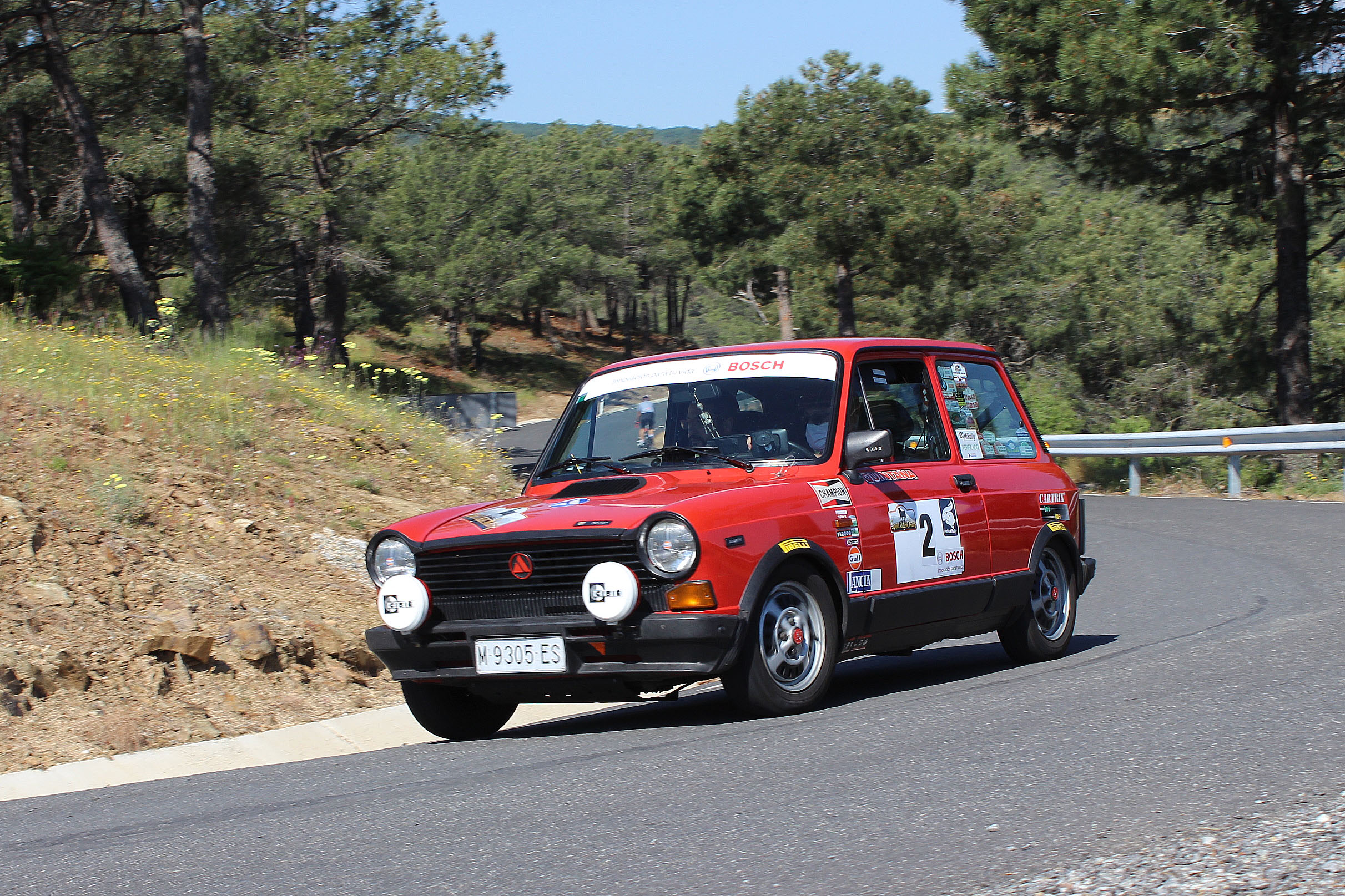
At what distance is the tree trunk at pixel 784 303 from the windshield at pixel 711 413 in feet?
118

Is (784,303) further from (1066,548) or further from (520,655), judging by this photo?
(520,655)

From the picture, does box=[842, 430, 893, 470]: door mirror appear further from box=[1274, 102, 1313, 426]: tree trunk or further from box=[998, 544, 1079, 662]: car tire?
box=[1274, 102, 1313, 426]: tree trunk

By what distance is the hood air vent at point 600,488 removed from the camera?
6.36 m

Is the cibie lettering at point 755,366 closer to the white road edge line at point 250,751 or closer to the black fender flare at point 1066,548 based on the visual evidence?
the white road edge line at point 250,751

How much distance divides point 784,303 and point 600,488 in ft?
138

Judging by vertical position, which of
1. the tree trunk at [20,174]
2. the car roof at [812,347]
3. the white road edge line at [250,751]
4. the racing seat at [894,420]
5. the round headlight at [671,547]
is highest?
the tree trunk at [20,174]

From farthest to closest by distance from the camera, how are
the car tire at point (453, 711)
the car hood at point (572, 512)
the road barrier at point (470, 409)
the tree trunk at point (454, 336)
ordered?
1. the tree trunk at point (454, 336)
2. the road barrier at point (470, 409)
3. the car tire at point (453, 711)
4. the car hood at point (572, 512)

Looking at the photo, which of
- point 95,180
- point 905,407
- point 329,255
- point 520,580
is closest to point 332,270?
point 329,255

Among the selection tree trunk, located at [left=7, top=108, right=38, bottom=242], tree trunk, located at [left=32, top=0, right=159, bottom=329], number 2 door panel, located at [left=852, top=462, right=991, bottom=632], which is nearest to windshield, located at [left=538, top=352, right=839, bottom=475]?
Result: number 2 door panel, located at [left=852, top=462, right=991, bottom=632]

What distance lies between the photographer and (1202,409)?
29.5 meters

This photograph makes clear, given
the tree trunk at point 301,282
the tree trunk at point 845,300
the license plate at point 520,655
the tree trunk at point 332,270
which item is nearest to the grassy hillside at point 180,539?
the license plate at point 520,655

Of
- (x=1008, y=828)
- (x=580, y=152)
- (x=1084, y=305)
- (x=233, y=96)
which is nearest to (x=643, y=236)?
(x=580, y=152)

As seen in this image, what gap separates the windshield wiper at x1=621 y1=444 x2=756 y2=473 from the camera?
21.7 ft

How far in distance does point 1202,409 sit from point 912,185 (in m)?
8.53
